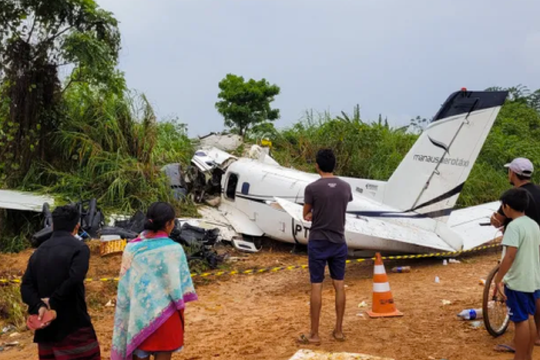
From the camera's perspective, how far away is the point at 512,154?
57.4 ft

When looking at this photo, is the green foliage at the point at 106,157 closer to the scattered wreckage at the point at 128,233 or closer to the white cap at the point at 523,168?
the scattered wreckage at the point at 128,233

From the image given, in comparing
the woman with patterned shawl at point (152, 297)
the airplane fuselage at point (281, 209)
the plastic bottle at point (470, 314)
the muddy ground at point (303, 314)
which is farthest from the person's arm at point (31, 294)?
the airplane fuselage at point (281, 209)

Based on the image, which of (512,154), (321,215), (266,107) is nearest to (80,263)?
(321,215)

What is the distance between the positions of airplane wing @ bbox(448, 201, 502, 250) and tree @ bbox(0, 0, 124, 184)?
29.8 feet

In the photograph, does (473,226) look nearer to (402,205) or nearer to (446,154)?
(402,205)

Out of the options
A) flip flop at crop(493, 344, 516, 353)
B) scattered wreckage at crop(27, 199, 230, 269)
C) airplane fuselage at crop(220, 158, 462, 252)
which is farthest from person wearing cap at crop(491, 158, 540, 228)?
scattered wreckage at crop(27, 199, 230, 269)

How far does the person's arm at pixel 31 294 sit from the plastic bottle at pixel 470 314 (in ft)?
15.0

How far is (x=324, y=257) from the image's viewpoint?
5.38m

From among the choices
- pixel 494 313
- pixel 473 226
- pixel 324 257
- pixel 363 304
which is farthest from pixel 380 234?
pixel 324 257

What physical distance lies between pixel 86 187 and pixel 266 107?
45.6 ft

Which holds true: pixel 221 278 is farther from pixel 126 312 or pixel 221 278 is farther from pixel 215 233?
pixel 126 312

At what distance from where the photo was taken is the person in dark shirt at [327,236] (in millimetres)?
5359

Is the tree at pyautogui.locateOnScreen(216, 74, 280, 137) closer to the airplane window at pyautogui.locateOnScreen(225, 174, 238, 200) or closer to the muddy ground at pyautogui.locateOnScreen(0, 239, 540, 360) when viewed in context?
the airplane window at pyautogui.locateOnScreen(225, 174, 238, 200)

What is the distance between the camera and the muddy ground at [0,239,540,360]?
17.2 ft
